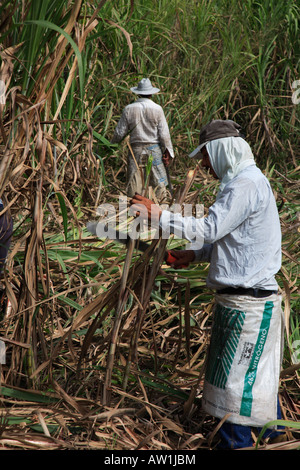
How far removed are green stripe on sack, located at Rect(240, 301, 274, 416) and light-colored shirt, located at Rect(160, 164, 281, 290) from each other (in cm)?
10

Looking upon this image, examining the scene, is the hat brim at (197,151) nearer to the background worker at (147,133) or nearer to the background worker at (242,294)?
the background worker at (242,294)

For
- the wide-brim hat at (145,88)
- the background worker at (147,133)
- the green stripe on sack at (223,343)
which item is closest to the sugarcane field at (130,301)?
the green stripe on sack at (223,343)

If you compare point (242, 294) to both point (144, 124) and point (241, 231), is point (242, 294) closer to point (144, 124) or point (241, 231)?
point (241, 231)

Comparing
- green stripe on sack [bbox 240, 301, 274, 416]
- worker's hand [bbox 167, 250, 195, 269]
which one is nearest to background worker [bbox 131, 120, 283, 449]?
green stripe on sack [bbox 240, 301, 274, 416]

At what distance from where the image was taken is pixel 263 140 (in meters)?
6.46

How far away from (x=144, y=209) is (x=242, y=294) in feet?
1.63

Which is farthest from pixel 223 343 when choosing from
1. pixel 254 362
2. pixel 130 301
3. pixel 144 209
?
pixel 130 301

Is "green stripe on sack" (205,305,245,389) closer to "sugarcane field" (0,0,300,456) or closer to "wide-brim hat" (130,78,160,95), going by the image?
"sugarcane field" (0,0,300,456)

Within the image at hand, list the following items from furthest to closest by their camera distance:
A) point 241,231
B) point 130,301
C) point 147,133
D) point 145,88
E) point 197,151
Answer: point 147,133, point 145,88, point 130,301, point 197,151, point 241,231

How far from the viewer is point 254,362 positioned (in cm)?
223

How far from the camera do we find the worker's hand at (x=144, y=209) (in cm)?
208

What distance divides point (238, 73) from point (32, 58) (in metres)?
4.52

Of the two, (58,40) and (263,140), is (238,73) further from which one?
(58,40)
